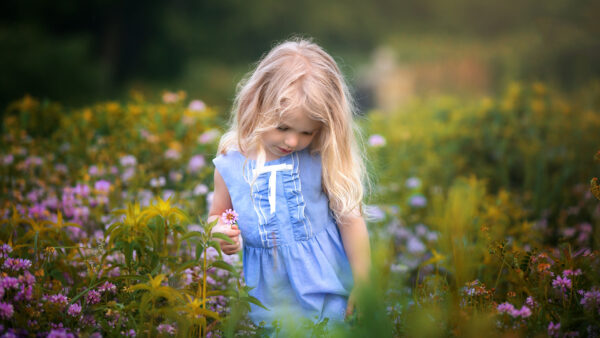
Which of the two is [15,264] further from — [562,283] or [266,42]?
[266,42]

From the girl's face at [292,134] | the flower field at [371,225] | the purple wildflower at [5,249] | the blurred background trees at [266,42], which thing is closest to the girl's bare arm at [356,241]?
the flower field at [371,225]

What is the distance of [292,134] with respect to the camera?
5.11 ft

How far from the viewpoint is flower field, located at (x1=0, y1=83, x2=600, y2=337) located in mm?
1287

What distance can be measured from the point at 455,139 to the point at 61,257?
9.57 ft

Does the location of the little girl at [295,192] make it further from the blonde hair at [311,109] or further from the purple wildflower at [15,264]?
the purple wildflower at [15,264]

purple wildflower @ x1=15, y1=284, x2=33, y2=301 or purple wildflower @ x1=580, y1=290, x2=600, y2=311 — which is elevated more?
purple wildflower @ x1=580, y1=290, x2=600, y2=311

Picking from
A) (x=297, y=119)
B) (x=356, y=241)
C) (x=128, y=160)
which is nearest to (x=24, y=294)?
(x=297, y=119)

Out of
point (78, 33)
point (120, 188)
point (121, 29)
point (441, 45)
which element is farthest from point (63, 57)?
point (441, 45)

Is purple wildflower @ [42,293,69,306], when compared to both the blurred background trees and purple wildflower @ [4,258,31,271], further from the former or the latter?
the blurred background trees

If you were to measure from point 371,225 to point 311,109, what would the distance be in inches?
52.6

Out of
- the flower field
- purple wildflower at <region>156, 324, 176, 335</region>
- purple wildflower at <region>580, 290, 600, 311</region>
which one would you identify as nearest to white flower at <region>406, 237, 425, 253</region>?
the flower field

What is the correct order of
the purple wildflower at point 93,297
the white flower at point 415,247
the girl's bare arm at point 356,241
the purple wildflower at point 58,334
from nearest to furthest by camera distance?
the purple wildflower at point 58,334 → the purple wildflower at point 93,297 → the girl's bare arm at point 356,241 → the white flower at point 415,247

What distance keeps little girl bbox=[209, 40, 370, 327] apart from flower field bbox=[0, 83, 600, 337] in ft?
0.46

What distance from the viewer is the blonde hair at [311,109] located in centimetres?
155
